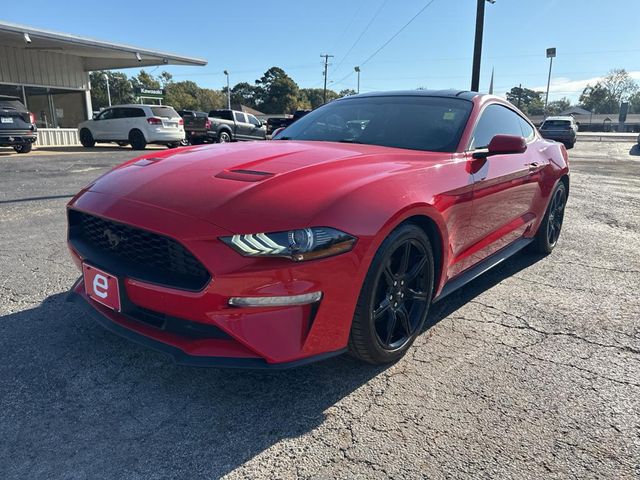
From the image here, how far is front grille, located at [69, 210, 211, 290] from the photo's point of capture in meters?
2.01

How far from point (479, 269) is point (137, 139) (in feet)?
54.1

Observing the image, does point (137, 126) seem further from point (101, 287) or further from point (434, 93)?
point (101, 287)

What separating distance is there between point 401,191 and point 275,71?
95023 millimetres

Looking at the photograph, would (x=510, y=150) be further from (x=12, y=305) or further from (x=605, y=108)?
(x=605, y=108)

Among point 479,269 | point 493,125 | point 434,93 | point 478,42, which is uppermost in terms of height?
point 478,42

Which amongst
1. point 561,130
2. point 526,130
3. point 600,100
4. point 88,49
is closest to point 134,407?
point 526,130

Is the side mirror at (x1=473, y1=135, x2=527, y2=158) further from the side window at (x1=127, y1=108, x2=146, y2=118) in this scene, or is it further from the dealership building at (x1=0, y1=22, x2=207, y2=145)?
the dealership building at (x1=0, y1=22, x2=207, y2=145)

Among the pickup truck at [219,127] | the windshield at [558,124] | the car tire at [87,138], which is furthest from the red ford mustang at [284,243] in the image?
the windshield at [558,124]

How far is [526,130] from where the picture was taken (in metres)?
4.44

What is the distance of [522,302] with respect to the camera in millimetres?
3475

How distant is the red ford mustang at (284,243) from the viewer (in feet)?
6.33

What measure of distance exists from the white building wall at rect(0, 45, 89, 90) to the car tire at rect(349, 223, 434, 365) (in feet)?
73.3

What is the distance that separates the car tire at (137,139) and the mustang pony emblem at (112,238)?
1619 centimetres

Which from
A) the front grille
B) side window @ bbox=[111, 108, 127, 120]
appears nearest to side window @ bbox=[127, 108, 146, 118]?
side window @ bbox=[111, 108, 127, 120]
